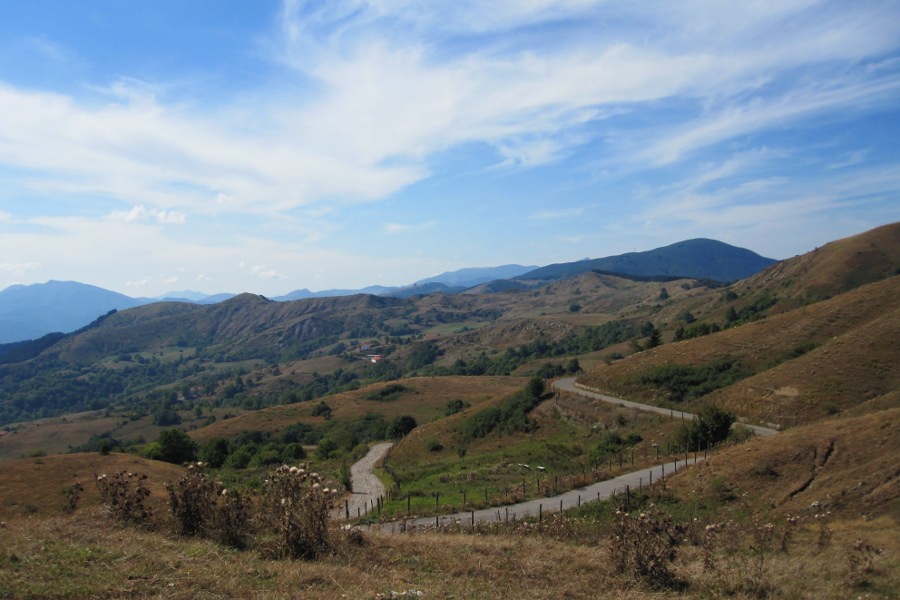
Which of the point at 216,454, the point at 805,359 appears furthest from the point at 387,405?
the point at 805,359

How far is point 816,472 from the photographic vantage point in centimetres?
2112

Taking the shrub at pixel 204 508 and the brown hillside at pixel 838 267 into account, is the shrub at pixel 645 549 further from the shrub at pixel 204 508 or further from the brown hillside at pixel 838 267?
the brown hillside at pixel 838 267

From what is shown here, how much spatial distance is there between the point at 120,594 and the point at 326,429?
298ft

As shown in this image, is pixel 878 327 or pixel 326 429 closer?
pixel 878 327

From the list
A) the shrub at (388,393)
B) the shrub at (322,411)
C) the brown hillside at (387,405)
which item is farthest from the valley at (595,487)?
the shrub at (388,393)

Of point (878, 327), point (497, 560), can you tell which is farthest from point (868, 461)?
point (878, 327)

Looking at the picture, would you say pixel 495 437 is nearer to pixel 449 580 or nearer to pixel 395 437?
pixel 395 437

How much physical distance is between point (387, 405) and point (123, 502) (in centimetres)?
9781

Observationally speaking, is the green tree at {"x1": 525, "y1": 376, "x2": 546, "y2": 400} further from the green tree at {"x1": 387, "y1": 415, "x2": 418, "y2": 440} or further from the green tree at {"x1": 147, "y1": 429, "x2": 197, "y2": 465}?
the green tree at {"x1": 147, "y1": 429, "x2": 197, "y2": 465}

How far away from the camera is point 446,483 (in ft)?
107

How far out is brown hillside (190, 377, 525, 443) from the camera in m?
97.4

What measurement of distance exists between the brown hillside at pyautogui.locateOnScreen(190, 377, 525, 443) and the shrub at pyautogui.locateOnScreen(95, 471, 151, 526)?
8260 centimetres

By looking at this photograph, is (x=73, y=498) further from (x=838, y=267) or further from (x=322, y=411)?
(x=838, y=267)

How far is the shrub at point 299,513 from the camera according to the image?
8875 mm
